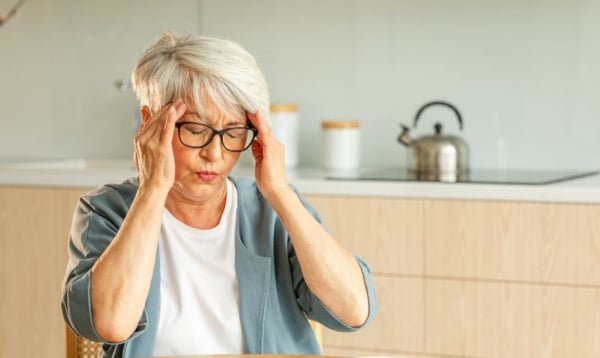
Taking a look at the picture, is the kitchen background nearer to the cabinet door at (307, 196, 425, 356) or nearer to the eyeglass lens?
the cabinet door at (307, 196, 425, 356)

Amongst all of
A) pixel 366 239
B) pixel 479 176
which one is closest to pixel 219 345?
pixel 366 239

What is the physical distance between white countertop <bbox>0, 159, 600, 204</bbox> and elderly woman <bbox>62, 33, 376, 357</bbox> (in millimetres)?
1108

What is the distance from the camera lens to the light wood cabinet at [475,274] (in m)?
2.74

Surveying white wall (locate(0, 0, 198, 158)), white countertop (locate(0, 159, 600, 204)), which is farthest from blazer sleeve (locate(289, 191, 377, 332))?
white wall (locate(0, 0, 198, 158))

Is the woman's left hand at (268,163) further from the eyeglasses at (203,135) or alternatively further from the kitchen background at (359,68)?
the kitchen background at (359,68)

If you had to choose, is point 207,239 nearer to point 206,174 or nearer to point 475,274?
point 206,174

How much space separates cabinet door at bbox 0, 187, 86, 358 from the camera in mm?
3338

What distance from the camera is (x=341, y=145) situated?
11.0 feet

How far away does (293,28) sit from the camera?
11.7ft

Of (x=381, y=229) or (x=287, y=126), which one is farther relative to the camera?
(x=287, y=126)

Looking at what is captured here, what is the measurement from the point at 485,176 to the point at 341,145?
20.9 inches

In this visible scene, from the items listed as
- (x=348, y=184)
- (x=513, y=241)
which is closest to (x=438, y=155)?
(x=348, y=184)

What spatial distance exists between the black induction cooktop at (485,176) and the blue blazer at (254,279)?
3.83 feet

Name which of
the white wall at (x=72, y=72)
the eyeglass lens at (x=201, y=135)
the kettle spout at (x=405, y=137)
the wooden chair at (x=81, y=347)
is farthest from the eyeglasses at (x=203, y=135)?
the white wall at (x=72, y=72)
